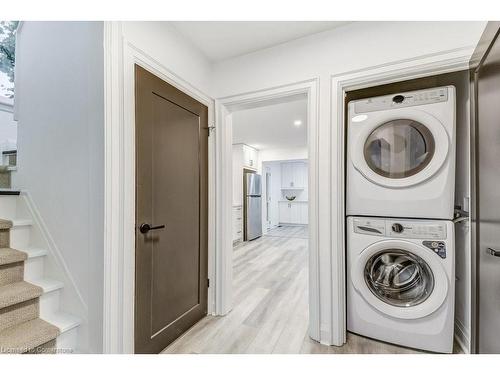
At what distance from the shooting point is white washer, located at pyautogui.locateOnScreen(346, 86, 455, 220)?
154 centimetres

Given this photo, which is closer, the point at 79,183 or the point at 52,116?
the point at 79,183

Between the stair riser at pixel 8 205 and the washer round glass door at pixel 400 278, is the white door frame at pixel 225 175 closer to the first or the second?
the washer round glass door at pixel 400 278

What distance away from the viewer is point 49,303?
1463mm

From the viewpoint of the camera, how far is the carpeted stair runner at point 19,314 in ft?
3.95

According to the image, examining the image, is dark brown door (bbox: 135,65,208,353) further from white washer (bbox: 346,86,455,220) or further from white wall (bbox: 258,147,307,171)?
white wall (bbox: 258,147,307,171)

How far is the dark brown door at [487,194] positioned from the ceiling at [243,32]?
97 centimetres

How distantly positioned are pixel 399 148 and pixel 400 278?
953mm

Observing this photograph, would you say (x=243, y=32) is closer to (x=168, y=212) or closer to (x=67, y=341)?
(x=168, y=212)

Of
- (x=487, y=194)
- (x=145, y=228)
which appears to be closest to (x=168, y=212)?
(x=145, y=228)

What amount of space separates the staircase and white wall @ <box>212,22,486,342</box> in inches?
66.8
